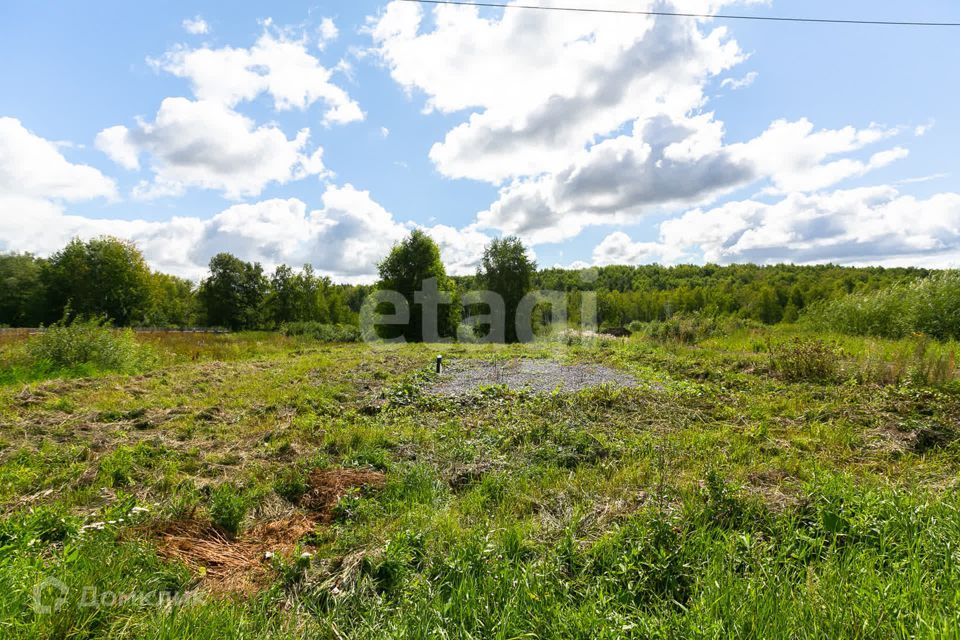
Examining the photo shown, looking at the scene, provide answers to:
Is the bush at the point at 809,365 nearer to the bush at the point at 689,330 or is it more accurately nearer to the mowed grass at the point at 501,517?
the mowed grass at the point at 501,517

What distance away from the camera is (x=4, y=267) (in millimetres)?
41656

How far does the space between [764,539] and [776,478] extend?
43.1 inches

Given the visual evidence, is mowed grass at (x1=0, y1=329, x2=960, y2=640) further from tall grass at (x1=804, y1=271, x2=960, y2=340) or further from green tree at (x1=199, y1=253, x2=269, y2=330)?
green tree at (x1=199, y1=253, x2=269, y2=330)

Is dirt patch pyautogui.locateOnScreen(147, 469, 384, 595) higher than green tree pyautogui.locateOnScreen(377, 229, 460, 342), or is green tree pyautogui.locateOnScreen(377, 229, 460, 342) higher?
green tree pyautogui.locateOnScreen(377, 229, 460, 342)

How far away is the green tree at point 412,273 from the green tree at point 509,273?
6764mm

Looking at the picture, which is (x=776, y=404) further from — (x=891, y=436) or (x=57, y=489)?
(x=57, y=489)

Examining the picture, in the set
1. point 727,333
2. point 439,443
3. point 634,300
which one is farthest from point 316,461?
point 634,300

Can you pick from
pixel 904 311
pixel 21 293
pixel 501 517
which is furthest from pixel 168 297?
pixel 904 311

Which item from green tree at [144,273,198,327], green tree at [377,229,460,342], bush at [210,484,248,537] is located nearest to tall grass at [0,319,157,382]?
bush at [210,484,248,537]

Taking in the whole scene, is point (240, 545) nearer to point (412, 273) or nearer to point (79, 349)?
point (79, 349)

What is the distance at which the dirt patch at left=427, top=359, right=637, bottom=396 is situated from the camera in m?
8.24
